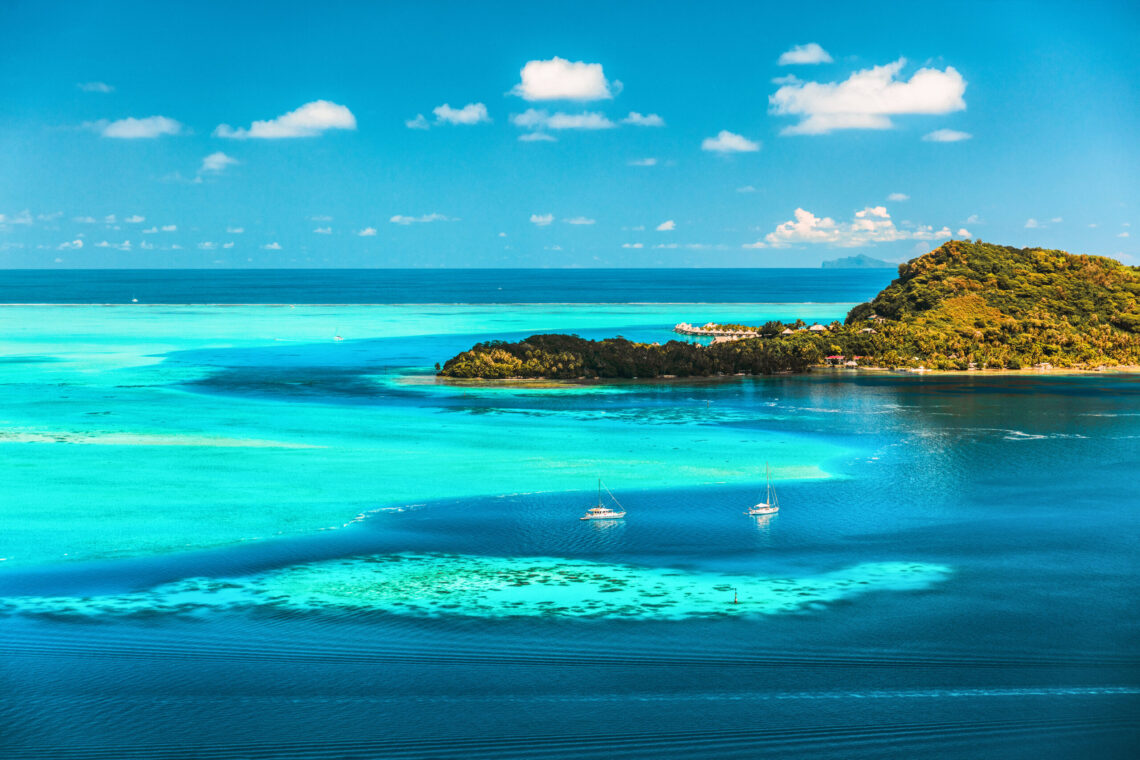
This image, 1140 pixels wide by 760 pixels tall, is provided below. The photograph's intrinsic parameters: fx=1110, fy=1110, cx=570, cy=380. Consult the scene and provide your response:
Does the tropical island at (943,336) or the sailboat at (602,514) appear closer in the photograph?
the sailboat at (602,514)

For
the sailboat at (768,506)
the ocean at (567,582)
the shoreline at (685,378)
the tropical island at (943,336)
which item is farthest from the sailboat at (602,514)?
the tropical island at (943,336)

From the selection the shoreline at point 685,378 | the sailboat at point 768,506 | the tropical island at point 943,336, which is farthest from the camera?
the tropical island at point 943,336

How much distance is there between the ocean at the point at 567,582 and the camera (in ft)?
43.0

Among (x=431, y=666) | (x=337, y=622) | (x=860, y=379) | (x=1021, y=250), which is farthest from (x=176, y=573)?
(x=1021, y=250)

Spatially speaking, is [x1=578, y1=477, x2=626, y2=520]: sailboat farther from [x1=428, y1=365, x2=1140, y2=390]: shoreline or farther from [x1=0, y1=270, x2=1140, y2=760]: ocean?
[x1=428, y1=365, x2=1140, y2=390]: shoreline

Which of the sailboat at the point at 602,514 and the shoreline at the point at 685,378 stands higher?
the shoreline at the point at 685,378

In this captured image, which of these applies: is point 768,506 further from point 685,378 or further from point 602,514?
point 685,378

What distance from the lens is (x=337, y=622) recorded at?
1645 centimetres

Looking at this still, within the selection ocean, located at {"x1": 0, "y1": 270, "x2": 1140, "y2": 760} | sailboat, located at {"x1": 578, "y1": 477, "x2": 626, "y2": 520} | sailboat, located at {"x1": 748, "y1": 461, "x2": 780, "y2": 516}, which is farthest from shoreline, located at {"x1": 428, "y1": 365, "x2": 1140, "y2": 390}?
sailboat, located at {"x1": 578, "y1": 477, "x2": 626, "y2": 520}

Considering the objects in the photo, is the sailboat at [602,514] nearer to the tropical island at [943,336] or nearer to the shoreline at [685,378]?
the shoreline at [685,378]

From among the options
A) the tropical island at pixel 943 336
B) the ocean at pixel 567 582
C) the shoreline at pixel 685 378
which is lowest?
the ocean at pixel 567 582

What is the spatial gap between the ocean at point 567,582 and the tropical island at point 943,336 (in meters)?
10.6

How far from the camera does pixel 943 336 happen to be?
5672cm

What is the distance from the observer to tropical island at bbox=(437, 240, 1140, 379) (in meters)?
51.3
